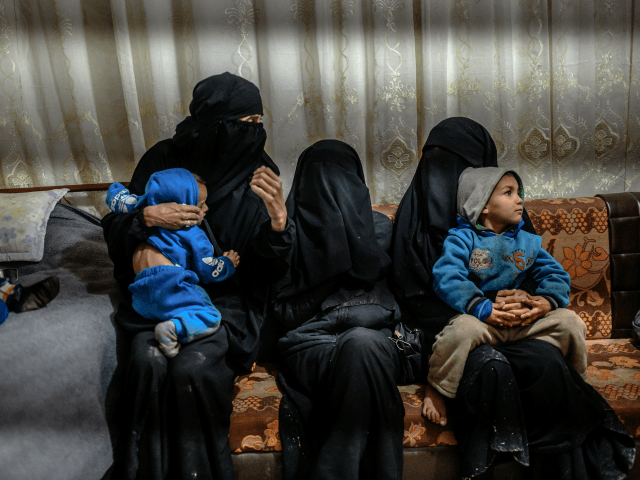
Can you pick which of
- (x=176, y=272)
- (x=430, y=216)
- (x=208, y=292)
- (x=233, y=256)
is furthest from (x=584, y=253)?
(x=176, y=272)

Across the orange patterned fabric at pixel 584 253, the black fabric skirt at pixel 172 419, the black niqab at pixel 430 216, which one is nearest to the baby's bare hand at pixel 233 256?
the black fabric skirt at pixel 172 419

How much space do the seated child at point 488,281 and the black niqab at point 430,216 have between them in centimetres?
7

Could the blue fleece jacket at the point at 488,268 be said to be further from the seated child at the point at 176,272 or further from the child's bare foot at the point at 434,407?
the seated child at the point at 176,272

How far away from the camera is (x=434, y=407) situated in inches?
63.7

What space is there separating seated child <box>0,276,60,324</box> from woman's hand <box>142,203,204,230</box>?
52cm

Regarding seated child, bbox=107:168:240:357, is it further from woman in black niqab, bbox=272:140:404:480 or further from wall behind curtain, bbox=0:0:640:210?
wall behind curtain, bbox=0:0:640:210

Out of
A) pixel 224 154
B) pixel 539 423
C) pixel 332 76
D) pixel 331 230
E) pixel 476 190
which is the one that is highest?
pixel 332 76

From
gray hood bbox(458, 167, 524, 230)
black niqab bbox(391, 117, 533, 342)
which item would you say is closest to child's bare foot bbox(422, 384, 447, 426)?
black niqab bbox(391, 117, 533, 342)

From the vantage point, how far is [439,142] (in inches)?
80.3

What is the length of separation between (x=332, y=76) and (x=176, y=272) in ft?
4.70

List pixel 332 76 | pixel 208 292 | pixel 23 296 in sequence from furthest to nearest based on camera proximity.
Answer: pixel 332 76
pixel 208 292
pixel 23 296

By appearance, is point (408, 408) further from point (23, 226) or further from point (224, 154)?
point (23, 226)

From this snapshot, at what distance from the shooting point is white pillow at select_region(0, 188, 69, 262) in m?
2.12

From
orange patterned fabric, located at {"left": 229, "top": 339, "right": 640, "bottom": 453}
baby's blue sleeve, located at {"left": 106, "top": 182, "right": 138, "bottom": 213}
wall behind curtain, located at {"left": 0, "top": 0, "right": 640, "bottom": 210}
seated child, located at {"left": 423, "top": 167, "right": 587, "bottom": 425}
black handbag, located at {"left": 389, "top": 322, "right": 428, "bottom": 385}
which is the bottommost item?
orange patterned fabric, located at {"left": 229, "top": 339, "right": 640, "bottom": 453}
